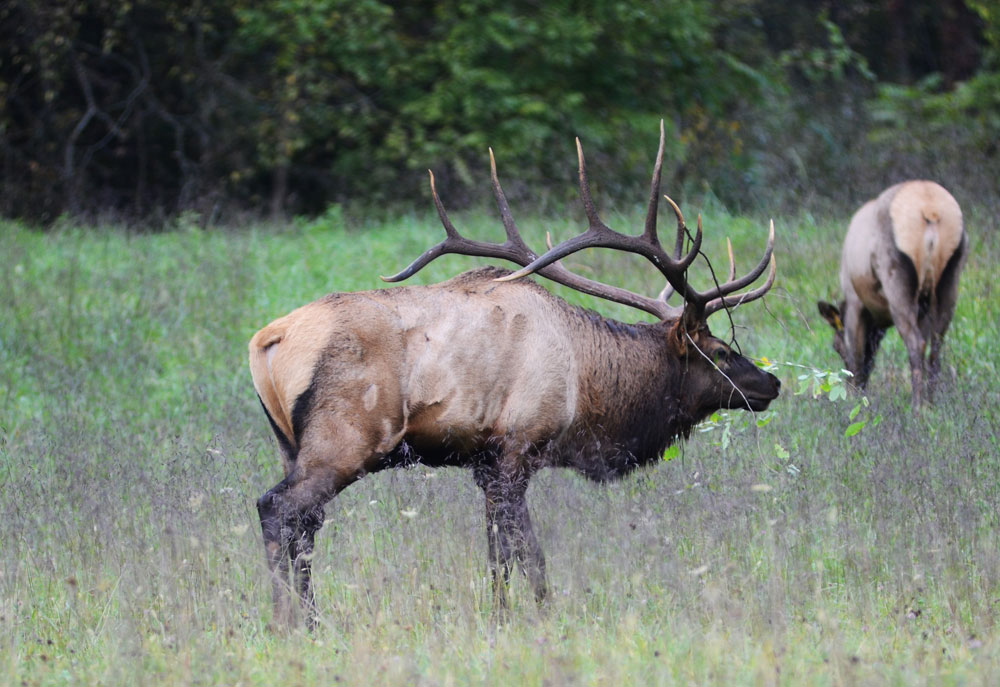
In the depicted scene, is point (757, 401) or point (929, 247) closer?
point (757, 401)

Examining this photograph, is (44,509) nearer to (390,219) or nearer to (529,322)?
(529,322)

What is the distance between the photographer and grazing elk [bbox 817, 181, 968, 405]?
7.86 metres

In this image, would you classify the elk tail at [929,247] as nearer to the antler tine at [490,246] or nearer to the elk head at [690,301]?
the elk head at [690,301]

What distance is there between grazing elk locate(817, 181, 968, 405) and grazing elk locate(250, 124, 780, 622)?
2509 millimetres

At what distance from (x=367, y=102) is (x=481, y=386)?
39.5ft

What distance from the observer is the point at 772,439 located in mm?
6652

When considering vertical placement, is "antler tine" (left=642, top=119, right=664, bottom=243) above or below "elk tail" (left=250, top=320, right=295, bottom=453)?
above

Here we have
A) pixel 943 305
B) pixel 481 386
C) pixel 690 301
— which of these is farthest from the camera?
pixel 943 305

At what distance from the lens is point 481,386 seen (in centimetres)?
507

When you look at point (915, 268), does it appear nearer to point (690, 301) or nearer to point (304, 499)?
point (690, 301)

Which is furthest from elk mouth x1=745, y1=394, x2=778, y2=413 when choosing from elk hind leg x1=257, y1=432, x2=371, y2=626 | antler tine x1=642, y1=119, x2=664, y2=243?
elk hind leg x1=257, y1=432, x2=371, y2=626

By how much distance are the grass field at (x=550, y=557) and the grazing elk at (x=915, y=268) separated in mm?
241

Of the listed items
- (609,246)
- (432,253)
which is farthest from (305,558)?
(609,246)

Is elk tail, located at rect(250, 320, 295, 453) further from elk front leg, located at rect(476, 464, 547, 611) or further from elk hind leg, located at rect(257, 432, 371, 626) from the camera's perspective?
elk front leg, located at rect(476, 464, 547, 611)
